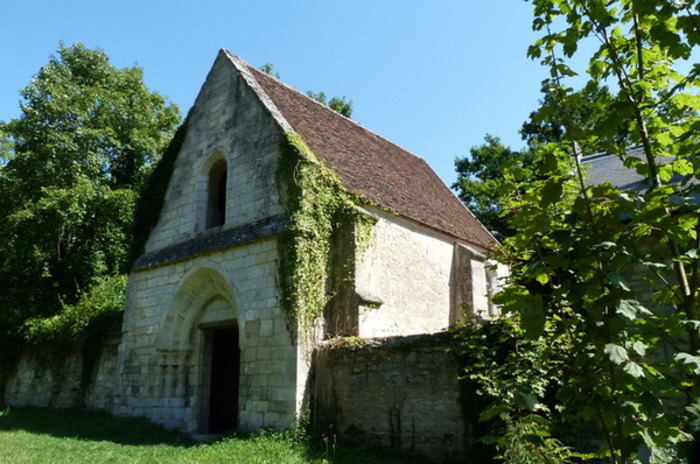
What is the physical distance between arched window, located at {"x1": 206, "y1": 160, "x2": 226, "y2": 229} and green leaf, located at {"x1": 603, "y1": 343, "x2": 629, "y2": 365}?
1103cm

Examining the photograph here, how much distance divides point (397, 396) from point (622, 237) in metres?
6.54

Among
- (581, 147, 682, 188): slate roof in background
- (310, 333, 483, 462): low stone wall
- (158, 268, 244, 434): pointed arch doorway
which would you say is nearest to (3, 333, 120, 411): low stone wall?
(158, 268, 244, 434): pointed arch doorway

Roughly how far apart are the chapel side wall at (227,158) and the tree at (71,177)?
25.3 ft

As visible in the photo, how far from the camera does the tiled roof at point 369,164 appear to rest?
11930 mm

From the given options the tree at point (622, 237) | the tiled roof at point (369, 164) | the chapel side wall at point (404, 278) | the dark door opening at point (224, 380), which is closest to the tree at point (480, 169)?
the tiled roof at point (369, 164)

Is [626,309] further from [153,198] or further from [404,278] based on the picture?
[153,198]

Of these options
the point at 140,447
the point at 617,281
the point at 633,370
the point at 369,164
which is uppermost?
the point at 369,164

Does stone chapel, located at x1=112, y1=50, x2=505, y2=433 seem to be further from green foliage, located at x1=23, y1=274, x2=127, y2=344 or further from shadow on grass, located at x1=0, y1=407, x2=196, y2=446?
green foliage, located at x1=23, y1=274, x2=127, y2=344

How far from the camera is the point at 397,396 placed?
8297 mm

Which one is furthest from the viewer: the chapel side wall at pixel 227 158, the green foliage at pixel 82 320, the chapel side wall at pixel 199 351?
the green foliage at pixel 82 320

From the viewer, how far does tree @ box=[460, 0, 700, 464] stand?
2.20 meters

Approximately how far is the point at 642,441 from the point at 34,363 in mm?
17076

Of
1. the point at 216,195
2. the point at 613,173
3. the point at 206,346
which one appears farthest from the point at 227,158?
the point at 613,173

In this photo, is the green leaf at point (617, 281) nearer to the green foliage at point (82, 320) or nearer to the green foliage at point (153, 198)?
the green foliage at point (153, 198)
